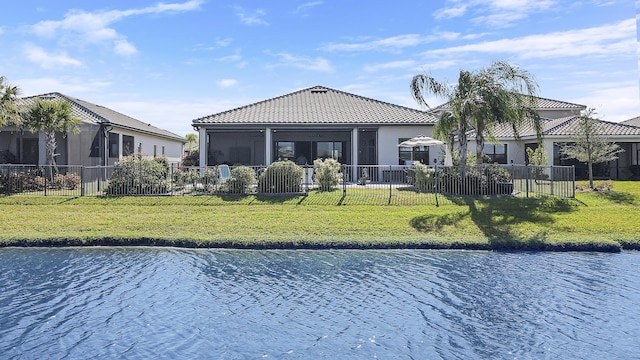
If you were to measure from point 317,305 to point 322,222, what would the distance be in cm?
604

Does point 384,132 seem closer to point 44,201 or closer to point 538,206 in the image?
point 538,206

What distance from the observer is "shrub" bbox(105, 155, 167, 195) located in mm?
17188

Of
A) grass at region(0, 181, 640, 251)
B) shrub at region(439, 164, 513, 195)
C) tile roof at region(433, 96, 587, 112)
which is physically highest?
tile roof at region(433, 96, 587, 112)

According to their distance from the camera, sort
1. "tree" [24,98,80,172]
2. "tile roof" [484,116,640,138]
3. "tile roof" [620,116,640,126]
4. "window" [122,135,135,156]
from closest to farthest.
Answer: "tree" [24,98,80,172], "tile roof" [484,116,640,138], "window" [122,135,135,156], "tile roof" [620,116,640,126]

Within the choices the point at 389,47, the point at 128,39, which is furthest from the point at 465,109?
the point at 128,39

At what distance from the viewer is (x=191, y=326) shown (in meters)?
6.78

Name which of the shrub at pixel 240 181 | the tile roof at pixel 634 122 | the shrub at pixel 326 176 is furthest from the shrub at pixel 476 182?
the tile roof at pixel 634 122

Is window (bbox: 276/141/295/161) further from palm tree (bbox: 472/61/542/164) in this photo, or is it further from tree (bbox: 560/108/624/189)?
tree (bbox: 560/108/624/189)

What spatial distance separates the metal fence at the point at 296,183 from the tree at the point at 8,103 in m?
2.38

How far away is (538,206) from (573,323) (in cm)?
956

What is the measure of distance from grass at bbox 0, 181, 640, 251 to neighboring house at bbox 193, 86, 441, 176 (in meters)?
7.55

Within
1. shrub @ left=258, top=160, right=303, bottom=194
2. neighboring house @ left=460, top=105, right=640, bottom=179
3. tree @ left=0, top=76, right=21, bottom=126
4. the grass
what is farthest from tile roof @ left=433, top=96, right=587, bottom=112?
tree @ left=0, top=76, right=21, bottom=126

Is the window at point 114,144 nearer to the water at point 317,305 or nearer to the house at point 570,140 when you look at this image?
the water at point 317,305

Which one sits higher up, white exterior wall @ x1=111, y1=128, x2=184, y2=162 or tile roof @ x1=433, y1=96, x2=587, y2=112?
tile roof @ x1=433, y1=96, x2=587, y2=112
